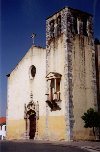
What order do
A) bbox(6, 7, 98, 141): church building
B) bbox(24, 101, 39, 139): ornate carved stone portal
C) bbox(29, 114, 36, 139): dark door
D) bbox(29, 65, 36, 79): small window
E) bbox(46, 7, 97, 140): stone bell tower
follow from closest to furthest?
bbox(46, 7, 97, 140): stone bell tower < bbox(6, 7, 98, 141): church building < bbox(24, 101, 39, 139): ornate carved stone portal < bbox(29, 114, 36, 139): dark door < bbox(29, 65, 36, 79): small window

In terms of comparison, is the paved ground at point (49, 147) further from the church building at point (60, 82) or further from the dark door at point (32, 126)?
the dark door at point (32, 126)

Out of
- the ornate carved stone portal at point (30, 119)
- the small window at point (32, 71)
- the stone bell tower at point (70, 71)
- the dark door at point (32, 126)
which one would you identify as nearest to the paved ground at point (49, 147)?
the stone bell tower at point (70, 71)

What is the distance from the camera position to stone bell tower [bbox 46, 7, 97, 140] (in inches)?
894

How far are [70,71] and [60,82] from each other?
1.26 m

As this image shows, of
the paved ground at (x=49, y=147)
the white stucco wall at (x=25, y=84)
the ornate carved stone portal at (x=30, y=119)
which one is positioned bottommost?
the paved ground at (x=49, y=147)

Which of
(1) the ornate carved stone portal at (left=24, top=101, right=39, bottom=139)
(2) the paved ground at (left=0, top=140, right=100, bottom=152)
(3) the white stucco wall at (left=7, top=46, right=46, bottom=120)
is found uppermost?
(3) the white stucco wall at (left=7, top=46, right=46, bottom=120)

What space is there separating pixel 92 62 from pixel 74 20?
12.5ft

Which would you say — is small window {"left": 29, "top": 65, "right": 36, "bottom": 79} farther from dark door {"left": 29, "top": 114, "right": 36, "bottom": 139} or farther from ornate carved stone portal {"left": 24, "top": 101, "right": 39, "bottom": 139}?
dark door {"left": 29, "top": 114, "right": 36, "bottom": 139}

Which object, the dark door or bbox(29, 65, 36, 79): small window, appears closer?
the dark door

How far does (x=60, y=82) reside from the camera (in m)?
23.7

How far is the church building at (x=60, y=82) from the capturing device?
22906mm

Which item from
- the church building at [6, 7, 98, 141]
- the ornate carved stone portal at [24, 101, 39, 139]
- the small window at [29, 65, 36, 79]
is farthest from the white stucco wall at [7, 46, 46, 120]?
the ornate carved stone portal at [24, 101, 39, 139]

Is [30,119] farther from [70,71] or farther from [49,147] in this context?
[49,147]

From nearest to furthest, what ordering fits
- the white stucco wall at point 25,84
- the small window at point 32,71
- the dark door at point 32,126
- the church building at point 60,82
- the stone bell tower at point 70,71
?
the stone bell tower at point 70,71, the church building at point 60,82, the white stucco wall at point 25,84, the dark door at point 32,126, the small window at point 32,71
